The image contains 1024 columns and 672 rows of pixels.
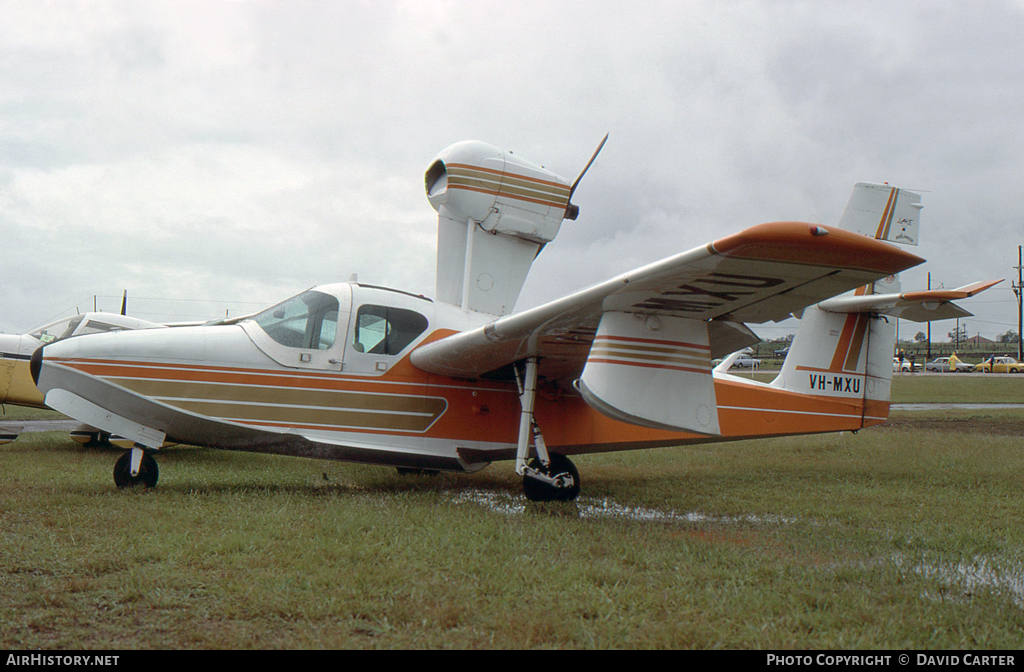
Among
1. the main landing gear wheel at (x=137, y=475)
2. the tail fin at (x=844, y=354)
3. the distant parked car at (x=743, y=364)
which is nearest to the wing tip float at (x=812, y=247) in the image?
the tail fin at (x=844, y=354)

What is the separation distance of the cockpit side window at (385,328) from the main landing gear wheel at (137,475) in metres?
2.24

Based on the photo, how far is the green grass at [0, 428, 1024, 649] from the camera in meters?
2.92

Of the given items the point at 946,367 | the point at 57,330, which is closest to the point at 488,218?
the point at 57,330

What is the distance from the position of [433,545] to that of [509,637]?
5.15 feet

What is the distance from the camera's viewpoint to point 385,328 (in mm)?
6695

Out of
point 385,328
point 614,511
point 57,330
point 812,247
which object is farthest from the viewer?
point 57,330

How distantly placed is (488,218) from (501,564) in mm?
5354

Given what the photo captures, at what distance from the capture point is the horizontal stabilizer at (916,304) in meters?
5.28

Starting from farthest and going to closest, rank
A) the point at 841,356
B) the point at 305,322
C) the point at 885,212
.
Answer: the point at 841,356, the point at 885,212, the point at 305,322

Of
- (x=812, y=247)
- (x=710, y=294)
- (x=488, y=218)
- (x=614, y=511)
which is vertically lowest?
(x=614, y=511)

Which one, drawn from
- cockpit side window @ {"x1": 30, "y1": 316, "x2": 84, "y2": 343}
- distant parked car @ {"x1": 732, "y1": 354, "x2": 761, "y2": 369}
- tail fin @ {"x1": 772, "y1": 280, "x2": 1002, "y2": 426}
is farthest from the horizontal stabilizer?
distant parked car @ {"x1": 732, "y1": 354, "x2": 761, "y2": 369}

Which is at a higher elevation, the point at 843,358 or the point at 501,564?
the point at 843,358

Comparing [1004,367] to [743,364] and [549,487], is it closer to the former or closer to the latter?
[743,364]

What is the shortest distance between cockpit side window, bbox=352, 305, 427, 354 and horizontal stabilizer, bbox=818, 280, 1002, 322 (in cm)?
403
